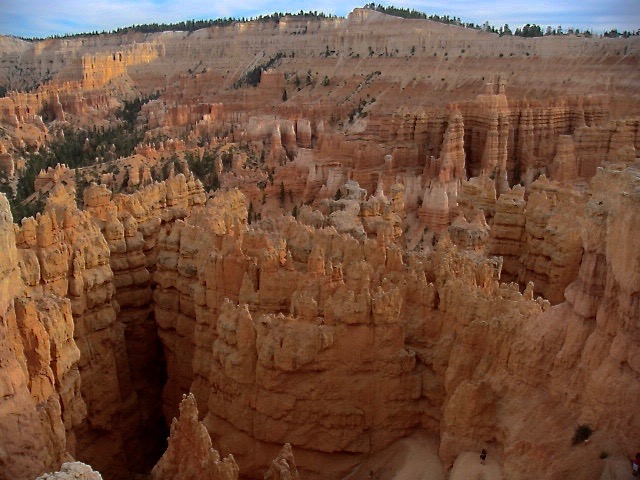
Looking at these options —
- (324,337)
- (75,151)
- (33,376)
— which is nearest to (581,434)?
(324,337)

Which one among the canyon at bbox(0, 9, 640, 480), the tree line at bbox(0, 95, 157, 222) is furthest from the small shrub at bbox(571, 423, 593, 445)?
the tree line at bbox(0, 95, 157, 222)

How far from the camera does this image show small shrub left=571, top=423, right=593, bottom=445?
26.2ft

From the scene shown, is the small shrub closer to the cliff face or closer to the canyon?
the canyon

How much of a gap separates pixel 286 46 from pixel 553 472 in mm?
91394

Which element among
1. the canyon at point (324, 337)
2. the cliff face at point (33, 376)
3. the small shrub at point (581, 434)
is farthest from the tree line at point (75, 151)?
the small shrub at point (581, 434)

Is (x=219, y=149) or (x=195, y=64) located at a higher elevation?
(x=195, y=64)

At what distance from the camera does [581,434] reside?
804cm

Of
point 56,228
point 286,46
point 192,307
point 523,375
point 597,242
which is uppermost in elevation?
point 286,46

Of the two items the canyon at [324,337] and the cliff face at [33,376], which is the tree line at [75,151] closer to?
the canyon at [324,337]

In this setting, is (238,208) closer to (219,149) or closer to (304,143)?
(219,149)

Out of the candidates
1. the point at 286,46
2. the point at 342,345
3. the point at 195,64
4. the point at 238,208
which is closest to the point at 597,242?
the point at 342,345

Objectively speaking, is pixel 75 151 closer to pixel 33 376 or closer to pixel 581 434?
pixel 33 376

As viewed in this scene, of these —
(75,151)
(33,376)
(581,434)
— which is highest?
(581,434)

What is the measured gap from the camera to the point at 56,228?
13922mm
